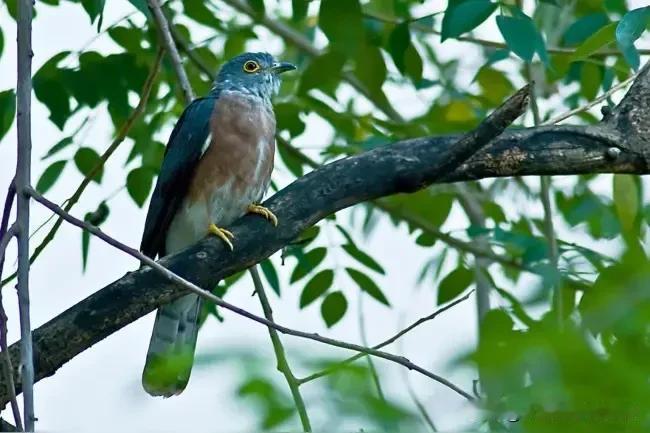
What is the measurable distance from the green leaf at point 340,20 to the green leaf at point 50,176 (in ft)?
5.17

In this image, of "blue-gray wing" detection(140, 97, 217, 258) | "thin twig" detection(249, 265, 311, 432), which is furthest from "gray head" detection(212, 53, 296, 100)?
"thin twig" detection(249, 265, 311, 432)

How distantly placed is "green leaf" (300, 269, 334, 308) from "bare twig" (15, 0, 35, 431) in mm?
2277

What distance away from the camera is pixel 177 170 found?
5402mm

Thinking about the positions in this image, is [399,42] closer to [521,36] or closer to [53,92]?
[521,36]

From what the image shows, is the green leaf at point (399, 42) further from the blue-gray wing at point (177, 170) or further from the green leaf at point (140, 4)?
the green leaf at point (140, 4)

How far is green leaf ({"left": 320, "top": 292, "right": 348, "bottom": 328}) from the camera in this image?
552 centimetres

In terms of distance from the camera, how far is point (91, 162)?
547 cm

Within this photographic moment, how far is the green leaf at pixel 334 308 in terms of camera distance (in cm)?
552

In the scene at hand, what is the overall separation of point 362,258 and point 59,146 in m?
1.48

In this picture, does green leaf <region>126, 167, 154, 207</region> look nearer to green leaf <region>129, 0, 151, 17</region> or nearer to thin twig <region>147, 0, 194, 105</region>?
thin twig <region>147, 0, 194, 105</region>

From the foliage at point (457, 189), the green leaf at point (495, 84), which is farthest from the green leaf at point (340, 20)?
the green leaf at point (495, 84)

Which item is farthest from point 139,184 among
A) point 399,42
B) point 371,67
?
point 399,42

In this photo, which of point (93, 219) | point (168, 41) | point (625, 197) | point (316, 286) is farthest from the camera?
point (316, 286)

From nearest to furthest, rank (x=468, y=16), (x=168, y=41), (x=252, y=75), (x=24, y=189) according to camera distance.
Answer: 1. (x=24, y=189)
2. (x=468, y=16)
3. (x=168, y=41)
4. (x=252, y=75)
